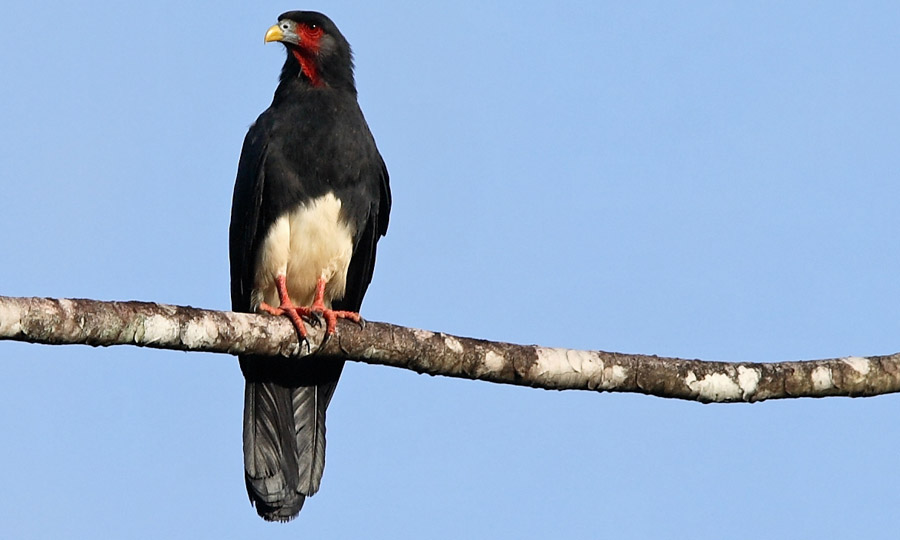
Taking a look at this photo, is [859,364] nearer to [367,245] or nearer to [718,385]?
[718,385]

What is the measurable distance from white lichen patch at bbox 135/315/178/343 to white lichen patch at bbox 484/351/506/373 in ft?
4.18

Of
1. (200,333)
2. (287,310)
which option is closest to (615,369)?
(287,310)

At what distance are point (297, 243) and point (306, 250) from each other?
6cm

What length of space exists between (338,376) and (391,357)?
6.00 feet

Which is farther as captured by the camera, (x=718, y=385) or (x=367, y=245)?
(x=367, y=245)

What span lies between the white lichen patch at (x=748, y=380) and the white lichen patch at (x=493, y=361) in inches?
39.0

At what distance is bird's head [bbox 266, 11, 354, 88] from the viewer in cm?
676

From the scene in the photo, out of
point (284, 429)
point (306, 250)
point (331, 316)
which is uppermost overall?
point (306, 250)

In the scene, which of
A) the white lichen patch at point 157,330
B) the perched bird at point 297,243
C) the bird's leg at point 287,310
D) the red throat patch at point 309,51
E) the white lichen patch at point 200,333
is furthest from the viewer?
the red throat patch at point 309,51

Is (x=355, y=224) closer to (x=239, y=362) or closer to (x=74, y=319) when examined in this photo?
(x=239, y=362)

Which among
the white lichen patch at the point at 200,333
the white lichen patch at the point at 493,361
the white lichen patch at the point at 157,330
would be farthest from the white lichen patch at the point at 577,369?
the white lichen patch at the point at 157,330

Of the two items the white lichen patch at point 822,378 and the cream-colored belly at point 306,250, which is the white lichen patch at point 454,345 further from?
the cream-colored belly at point 306,250

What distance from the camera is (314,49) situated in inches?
Answer: 270

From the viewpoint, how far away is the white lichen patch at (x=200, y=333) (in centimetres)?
411
